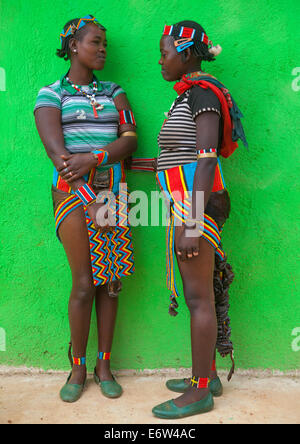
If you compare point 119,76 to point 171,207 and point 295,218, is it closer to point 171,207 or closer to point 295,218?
point 171,207

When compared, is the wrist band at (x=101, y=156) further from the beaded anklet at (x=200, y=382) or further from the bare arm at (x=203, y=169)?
the beaded anklet at (x=200, y=382)

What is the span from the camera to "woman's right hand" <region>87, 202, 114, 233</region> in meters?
2.37

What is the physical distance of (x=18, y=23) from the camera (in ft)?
9.04

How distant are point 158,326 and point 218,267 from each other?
71 cm

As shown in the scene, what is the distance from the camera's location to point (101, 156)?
95.3 inches

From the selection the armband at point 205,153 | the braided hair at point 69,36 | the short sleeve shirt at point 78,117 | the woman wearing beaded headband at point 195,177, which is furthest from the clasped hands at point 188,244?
the braided hair at point 69,36

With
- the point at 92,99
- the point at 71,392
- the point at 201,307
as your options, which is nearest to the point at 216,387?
the point at 201,307

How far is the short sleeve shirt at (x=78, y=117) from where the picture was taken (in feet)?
8.09

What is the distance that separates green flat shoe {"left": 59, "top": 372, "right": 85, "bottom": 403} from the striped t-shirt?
142cm

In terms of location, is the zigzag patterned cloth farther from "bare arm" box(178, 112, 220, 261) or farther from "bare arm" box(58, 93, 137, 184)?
"bare arm" box(178, 112, 220, 261)

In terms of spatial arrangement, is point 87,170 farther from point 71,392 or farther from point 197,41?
point 71,392

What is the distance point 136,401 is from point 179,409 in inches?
13.4

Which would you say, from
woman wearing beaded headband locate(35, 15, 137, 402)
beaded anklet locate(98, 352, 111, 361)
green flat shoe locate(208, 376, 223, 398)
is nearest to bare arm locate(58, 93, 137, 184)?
woman wearing beaded headband locate(35, 15, 137, 402)

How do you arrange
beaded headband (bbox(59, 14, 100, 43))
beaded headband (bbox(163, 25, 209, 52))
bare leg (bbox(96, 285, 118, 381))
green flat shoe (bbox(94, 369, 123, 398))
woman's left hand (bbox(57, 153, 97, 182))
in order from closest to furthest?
beaded headband (bbox(163, 25, 209, 52))
woman's left hand (bbox(57, 153, 97, 182))
beaded headband (bbox(59, 14, 100, 43))
green flat shoe (bbox(94, 369, 123, 398))
bare leg (bbox(96, 285, 118, 381))
